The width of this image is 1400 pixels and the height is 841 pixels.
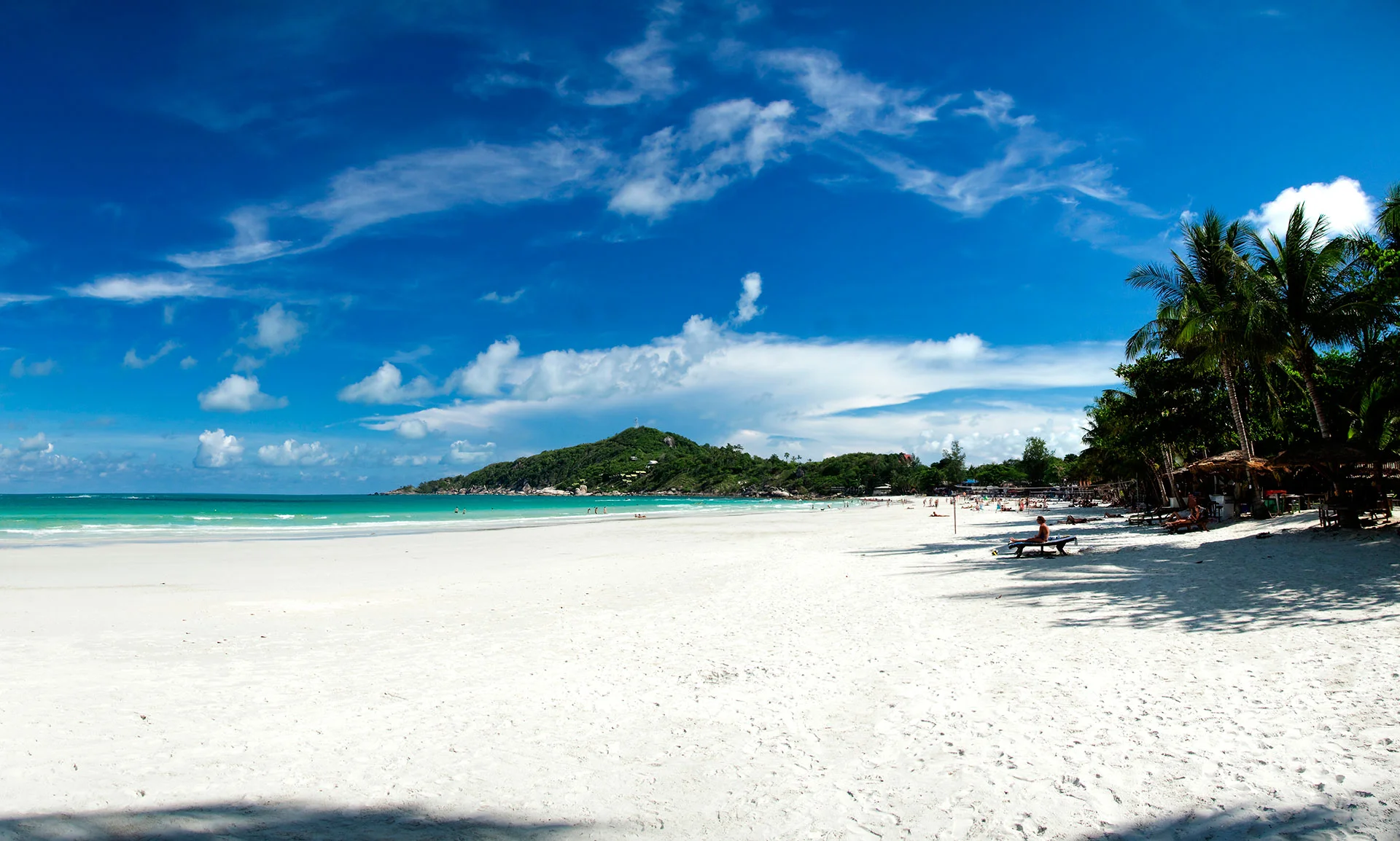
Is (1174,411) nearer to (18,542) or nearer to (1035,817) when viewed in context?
(1035,817)

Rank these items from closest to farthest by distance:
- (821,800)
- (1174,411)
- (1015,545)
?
(821,800) < (1015,545) < (1174,411)

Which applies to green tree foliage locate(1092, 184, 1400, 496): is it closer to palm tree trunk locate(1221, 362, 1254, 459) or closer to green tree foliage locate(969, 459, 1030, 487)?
palm tree trunk locate(1221, 362, 1254, 459)

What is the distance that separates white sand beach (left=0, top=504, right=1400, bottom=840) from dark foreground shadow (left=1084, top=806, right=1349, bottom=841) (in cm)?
2

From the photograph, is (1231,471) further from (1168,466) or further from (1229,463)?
(1168,466)

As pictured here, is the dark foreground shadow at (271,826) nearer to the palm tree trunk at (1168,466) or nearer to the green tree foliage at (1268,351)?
the green tree foliage at (1268,351)

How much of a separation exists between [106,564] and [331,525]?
85.1 ft

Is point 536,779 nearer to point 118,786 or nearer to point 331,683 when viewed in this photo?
point 118,786

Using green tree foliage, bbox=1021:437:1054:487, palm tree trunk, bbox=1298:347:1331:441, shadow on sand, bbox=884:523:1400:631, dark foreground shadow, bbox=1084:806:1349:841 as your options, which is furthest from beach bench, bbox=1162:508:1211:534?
green tree foliage, bbox=1021:437:1054:487

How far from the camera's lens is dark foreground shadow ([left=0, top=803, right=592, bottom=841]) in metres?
3.52

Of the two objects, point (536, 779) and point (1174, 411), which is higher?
point (1174, 411)

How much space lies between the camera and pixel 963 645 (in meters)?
→ 7.11

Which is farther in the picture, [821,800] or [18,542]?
[18,542]

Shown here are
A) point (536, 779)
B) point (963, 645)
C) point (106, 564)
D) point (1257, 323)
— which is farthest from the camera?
point (106, 564)

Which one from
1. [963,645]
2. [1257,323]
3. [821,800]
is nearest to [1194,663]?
[963,645]
